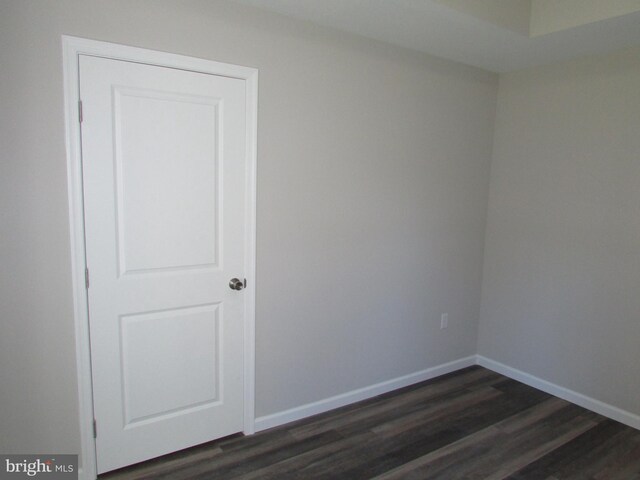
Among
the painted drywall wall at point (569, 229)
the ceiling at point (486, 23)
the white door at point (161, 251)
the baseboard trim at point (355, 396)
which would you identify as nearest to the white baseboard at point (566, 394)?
the painted drywall wall at point (569, 229)

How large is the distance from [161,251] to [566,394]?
2.96 meters

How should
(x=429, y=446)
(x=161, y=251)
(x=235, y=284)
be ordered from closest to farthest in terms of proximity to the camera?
(x=161, y=251) → (x=235, y=284) → (x=429, y=446)

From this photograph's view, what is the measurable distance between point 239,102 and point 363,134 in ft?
2.83

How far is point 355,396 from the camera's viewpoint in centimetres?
294

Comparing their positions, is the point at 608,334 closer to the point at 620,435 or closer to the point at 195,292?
the point at 620,435

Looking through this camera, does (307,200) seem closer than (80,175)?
No

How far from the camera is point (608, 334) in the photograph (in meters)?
2.82

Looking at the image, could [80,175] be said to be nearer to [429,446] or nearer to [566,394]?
[429,446]

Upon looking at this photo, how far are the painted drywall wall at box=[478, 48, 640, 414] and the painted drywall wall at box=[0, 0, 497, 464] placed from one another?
0.67ft

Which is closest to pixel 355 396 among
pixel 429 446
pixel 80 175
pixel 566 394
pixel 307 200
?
pixel 429 446

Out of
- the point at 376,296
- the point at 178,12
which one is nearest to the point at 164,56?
the point at 178,12

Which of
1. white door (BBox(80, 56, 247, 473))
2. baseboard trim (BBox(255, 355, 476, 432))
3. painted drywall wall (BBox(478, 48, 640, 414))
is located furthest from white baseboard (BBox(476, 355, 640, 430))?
white door (BBox(80, 56, 247, 473))

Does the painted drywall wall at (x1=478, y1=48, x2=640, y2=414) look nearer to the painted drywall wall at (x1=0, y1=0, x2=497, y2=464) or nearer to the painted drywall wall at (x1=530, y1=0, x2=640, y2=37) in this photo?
the painted drywall wall at (x1=0, y1=0, x2=497, y2=464)

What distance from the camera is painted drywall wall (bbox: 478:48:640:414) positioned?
8.88ft
